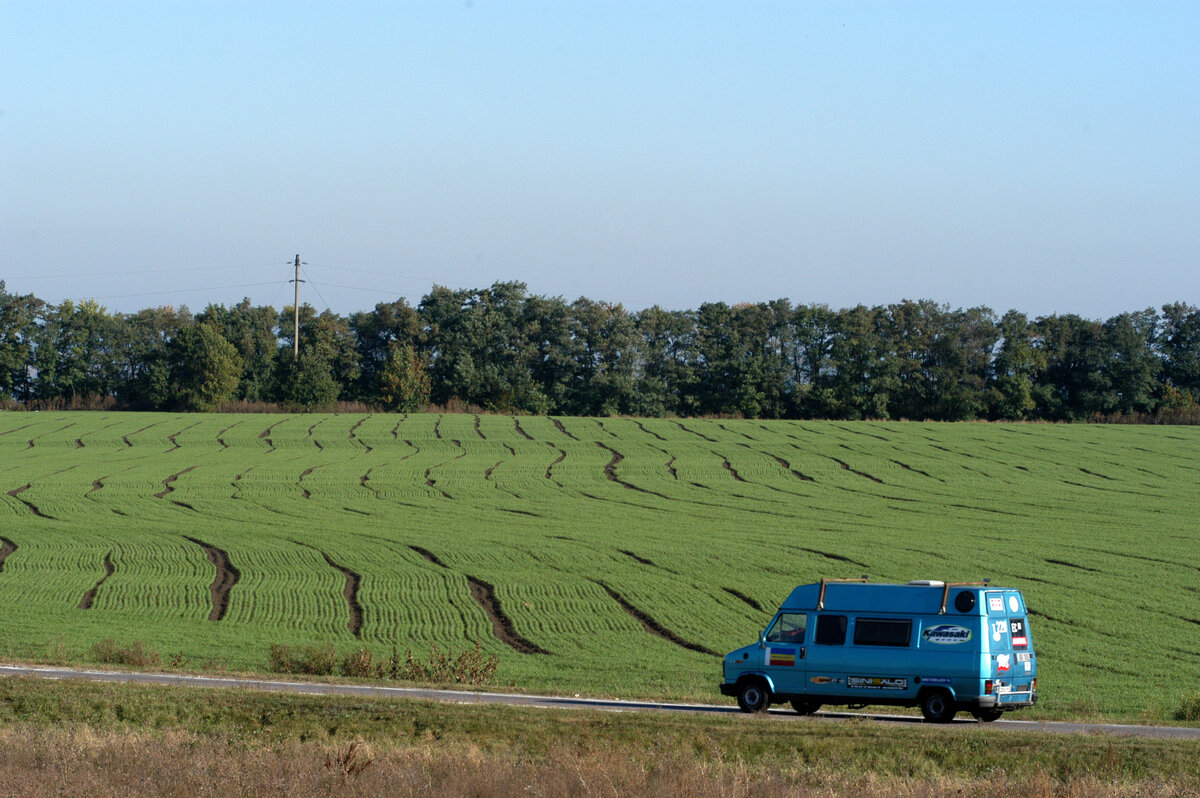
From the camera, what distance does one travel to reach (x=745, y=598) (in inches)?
1485

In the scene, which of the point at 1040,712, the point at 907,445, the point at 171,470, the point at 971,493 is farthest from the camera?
the point at 907,445

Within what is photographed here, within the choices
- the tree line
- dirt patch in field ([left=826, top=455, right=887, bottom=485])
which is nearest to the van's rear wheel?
dirt patch in field ([left=826, top=455, right=887, bottom=485])

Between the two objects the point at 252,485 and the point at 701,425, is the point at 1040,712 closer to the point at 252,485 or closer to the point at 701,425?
the point at 252,485

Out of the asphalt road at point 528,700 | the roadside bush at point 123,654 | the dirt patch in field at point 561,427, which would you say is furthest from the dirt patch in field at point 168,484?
the asphalt road at point 528,700

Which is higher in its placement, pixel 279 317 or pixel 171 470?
pixel 279 317

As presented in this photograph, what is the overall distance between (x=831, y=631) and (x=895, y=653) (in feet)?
3.77

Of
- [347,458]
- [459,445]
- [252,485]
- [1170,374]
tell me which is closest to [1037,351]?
[1170,374]

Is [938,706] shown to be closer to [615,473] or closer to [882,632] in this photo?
[882,632]

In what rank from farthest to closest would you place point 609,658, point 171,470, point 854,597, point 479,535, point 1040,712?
point 171,470 → point 479,535 → point 609,658 → point 1040,712 → point 854,597

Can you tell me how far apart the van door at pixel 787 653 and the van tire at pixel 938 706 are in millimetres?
2038

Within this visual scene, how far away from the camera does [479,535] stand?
4894 centimetres

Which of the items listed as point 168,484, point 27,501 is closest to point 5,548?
point 27,501

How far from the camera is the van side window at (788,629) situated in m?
20.1

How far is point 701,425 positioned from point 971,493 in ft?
123
